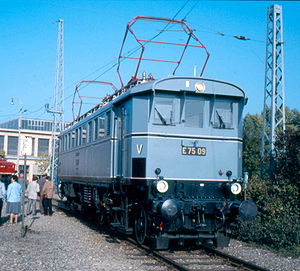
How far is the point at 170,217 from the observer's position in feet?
30.4

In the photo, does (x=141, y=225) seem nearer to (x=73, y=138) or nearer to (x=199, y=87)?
(x=199, y=87)

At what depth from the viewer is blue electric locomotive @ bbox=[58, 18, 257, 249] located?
10023mm

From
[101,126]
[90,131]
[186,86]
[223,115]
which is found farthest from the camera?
[90,131]

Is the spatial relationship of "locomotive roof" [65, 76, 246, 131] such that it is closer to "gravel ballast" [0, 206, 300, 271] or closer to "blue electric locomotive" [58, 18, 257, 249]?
"blue electric locomotive" [58, 18, 257, 249]

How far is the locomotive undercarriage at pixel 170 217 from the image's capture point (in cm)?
970

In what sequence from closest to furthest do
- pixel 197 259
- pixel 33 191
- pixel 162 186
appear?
pixel 197 259 < pixel 162 186 < pixel 33 191

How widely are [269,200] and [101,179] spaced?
4.87m

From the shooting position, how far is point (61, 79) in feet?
132

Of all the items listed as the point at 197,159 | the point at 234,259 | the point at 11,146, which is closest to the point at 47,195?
the point at 197,159

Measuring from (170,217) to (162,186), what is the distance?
900mm

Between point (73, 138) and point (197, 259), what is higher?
point (73, 138)

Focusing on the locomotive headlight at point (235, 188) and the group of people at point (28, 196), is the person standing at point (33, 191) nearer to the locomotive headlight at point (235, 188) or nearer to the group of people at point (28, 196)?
the group of people at point (28, 196)

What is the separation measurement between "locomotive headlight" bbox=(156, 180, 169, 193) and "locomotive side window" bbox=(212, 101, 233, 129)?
205cm

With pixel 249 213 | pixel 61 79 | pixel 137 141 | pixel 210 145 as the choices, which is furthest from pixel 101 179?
pixel 61 79
